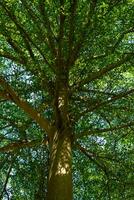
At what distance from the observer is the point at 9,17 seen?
7.42 m

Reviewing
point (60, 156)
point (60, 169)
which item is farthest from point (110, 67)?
point (60, 169)

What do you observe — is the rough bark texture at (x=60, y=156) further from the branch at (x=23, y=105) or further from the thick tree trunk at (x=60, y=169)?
the branch at (x=23, y=105)

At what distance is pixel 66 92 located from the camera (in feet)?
25.7

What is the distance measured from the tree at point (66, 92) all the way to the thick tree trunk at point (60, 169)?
0.02 meters

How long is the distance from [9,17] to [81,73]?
1.67 metres

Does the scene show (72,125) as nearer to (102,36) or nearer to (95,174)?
(102,36)

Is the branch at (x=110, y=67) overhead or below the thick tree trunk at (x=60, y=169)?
overhead

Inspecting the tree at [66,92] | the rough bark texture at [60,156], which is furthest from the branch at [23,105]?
the rough bark texture at [60,156]

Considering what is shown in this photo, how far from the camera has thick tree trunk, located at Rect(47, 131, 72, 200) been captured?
604 cm

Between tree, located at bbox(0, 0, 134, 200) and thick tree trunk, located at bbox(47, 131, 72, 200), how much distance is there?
15mm

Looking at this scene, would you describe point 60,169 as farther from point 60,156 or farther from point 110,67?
point 110,67

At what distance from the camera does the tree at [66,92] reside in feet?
21.8

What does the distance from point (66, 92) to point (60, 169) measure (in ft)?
6.30

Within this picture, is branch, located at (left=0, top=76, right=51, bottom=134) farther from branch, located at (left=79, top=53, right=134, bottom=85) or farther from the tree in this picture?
branch, located at (left=79, top=53, right=134, bottom=85)
